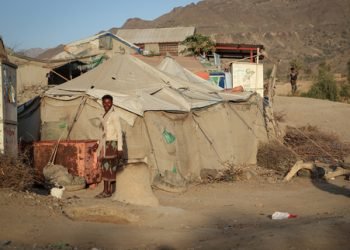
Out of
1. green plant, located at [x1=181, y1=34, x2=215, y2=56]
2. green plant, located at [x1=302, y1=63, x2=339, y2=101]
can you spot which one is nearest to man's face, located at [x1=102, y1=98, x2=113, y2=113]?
green plant, located at [x1=181, y1=34, x2=215, y2=56]

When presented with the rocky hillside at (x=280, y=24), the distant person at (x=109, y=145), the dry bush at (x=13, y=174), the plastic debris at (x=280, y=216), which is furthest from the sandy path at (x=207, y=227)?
the rocky hillside at (x=280, y=24)

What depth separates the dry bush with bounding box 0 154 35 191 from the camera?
7.25 metres

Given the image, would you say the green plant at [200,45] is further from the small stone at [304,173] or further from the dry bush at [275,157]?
the small stone at [304,173]

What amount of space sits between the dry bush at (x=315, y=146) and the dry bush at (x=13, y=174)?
7.75 metres

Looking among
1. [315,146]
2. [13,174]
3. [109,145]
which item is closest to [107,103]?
[109,145]

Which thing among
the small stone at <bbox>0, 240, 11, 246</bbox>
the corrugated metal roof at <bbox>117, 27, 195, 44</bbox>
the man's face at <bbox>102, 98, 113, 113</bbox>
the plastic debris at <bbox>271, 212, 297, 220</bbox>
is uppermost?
the corrugated metal roof at <bbox>117, 27, 195, 44</bbox>

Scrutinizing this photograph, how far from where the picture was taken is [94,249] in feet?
17.4

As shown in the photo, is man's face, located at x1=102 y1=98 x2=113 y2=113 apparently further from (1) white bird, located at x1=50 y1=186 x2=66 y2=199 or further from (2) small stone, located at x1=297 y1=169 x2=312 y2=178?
(2) small stone, located at x1=297 y1=169 x2=312 y2=178

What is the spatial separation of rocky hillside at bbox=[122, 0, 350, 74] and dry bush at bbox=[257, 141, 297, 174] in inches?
1901

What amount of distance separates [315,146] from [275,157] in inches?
86.8

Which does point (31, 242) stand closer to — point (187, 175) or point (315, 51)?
point (187, 175)

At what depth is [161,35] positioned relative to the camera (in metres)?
37.4

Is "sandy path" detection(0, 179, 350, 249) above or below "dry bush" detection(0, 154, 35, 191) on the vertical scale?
below

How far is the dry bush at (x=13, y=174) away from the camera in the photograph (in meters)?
7.25
